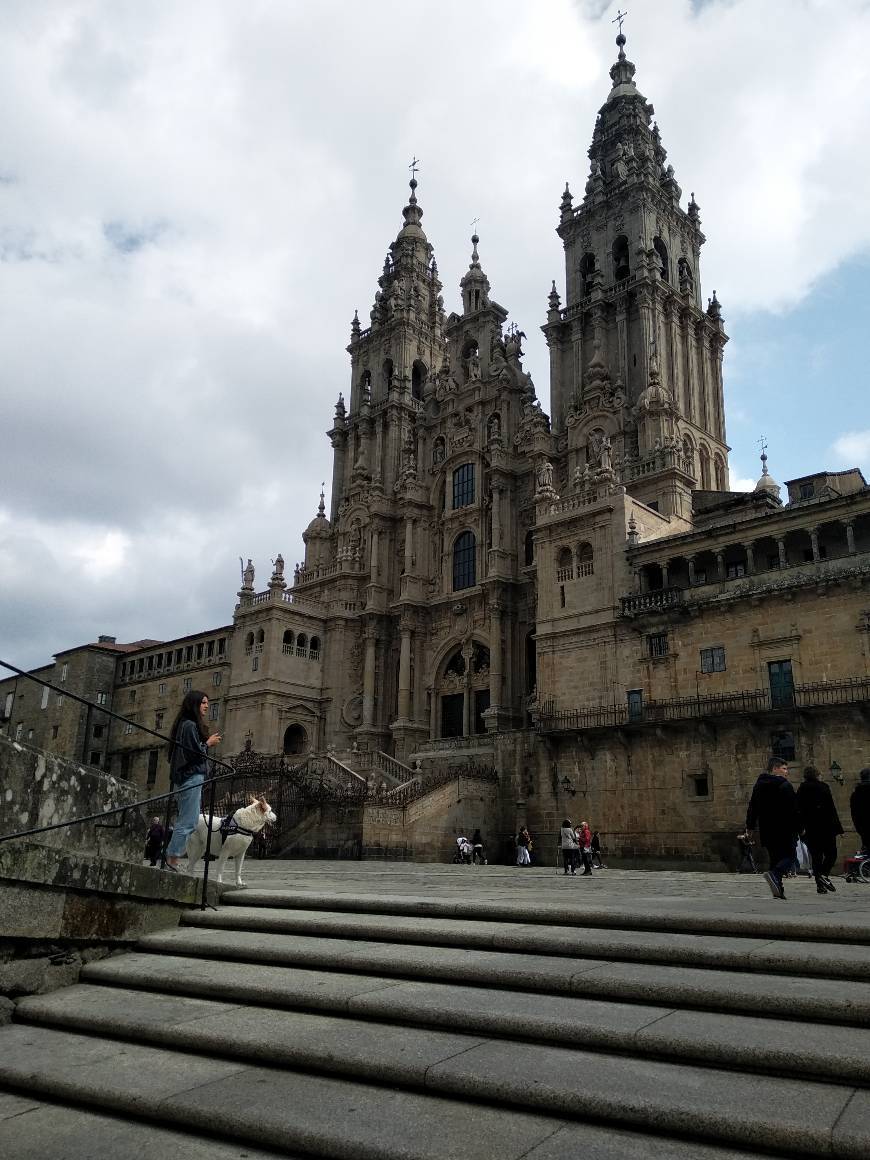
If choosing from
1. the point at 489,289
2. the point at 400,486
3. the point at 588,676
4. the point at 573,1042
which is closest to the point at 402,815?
the point at 588,676

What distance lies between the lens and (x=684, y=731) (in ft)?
103

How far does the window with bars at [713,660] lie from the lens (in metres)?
31.7

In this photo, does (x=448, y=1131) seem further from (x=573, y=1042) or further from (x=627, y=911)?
(x=627, y=911)

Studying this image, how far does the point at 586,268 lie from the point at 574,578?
21.2m

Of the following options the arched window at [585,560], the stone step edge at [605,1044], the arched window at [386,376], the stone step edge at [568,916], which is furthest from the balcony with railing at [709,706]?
the arched window at [386,376]

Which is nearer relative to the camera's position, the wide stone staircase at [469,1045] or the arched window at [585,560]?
the wide stone staircase at [469,1045]

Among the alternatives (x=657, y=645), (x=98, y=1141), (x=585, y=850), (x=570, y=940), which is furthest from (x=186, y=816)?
(x=657, y=645)

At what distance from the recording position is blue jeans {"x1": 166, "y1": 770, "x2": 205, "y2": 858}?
9641 millimetres

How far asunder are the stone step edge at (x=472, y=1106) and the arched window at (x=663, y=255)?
48610 mm

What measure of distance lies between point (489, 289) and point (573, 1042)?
54581 millimetres

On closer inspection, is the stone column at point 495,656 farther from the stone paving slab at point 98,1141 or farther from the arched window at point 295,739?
the stone paving slab at point 98,1141

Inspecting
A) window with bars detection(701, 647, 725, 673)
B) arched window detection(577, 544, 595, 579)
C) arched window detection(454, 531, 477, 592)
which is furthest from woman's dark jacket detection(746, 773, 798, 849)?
arched window detection(454, 531, 477, 592)

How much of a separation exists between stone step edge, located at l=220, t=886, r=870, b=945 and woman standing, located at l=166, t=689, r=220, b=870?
0.76m

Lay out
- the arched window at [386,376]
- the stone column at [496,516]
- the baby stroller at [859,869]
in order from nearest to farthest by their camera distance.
A: 1. the baby stroller at [859,869]
2. the stone column at [496,516]
3. the arched window at [386,376]
